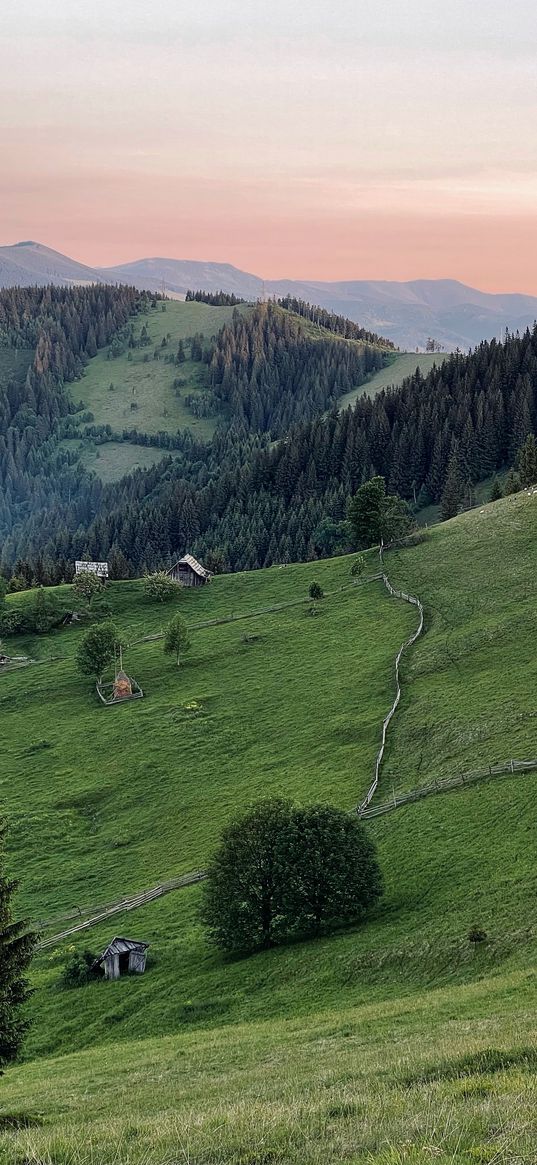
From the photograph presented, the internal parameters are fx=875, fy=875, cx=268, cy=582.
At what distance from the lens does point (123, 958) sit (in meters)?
54.1

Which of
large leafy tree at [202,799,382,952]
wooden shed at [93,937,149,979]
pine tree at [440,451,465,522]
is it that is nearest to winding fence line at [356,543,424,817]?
large leafy tree at [202,799,382,952]

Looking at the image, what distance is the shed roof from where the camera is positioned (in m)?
53.8

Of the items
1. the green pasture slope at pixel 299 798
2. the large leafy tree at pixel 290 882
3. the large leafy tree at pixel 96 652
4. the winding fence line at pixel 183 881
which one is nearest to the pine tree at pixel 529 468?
the green pasture slope at pixel 299 798

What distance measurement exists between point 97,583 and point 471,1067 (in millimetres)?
116855

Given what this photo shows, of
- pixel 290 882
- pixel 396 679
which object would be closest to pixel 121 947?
pixel 290 882

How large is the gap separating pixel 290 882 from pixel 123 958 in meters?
11.5

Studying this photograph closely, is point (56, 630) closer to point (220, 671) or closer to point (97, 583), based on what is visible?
point (97, 583)

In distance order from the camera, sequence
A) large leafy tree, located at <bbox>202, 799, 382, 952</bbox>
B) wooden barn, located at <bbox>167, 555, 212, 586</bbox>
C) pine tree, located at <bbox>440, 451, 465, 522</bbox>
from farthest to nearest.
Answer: pine tree, located at <bbox>440, 451, 465, 522</bbox> → wooden barn, located at <bbox>167, 555, 212, 586</bbox> → large leafy tree, located at <bbox>202, 799, 382, 952</bbox>

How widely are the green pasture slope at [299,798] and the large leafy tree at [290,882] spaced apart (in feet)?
6.24

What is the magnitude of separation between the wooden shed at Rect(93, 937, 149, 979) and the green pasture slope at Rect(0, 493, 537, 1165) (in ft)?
3.97

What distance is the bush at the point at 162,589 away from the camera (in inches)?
5192

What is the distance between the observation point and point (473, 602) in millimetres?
101125

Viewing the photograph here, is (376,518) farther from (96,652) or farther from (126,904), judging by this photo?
(126,904)

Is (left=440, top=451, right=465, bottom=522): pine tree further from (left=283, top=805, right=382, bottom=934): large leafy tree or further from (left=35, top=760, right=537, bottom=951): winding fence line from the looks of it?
(left=283, top=805, right=382, bottom=934): large leafy tree
